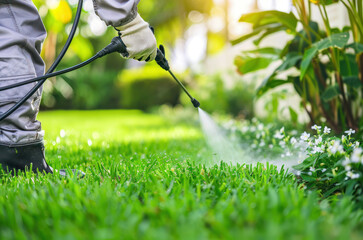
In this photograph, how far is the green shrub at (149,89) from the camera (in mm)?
10344

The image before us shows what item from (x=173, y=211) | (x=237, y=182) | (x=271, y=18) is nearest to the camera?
(x=173, y=211)

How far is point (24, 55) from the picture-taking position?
1.65 meters

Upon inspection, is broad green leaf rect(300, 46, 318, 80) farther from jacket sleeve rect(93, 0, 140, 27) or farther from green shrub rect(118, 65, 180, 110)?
green shrub rect(118, 65, 180, 110)

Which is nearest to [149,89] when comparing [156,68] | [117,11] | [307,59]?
[156,68]

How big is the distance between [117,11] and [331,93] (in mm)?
1574

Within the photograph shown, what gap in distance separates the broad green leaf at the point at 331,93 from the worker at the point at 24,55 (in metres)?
1.32

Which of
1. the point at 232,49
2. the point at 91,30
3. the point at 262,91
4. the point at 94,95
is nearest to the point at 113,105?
the point at 94,95

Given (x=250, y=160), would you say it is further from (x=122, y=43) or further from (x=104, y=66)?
(x=104, y=66)

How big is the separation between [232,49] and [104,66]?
12.7 meters

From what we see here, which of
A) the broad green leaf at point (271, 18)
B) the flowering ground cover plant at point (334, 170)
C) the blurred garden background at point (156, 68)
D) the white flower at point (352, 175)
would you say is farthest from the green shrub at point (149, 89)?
the white flower at point (352, 175)

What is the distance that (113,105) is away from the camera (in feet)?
48.4

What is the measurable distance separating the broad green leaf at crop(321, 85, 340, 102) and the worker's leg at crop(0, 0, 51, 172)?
1796 millimetres

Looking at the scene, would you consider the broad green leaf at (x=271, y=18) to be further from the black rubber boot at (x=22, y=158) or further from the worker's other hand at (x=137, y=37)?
the black rubber boot at (x=22, y=158)

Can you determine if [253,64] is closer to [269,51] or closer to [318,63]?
[269,51]
